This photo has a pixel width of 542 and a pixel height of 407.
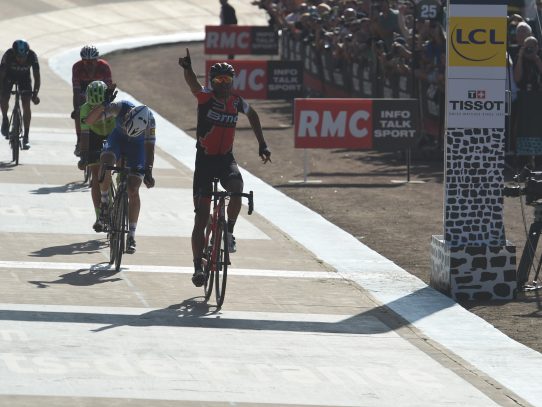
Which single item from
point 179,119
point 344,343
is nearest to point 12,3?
point 179,119

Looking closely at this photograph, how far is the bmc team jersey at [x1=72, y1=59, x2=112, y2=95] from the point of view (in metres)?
19.6

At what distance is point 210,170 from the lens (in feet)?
43.4

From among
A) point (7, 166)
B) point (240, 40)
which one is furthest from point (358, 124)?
point (240, 40)

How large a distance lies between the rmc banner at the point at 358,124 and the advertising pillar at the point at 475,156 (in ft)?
27.2

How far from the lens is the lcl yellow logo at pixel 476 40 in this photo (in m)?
13.7

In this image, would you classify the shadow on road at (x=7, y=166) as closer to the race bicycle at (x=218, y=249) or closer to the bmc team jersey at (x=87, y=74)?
the bmc team jersey at (x=87, y=74)

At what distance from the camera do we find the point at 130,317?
12344 millimetres

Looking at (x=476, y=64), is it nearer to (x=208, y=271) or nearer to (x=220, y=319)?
(x=208, y=271)

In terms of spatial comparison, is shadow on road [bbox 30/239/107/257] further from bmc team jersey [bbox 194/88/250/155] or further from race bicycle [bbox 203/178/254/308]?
bmc team jersey [bbox 194/88/250/155]

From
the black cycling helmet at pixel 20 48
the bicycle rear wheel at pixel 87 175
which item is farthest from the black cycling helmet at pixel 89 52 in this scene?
the black cycling helmet at pixel 20 48

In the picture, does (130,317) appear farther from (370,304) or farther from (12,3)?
(12,3)

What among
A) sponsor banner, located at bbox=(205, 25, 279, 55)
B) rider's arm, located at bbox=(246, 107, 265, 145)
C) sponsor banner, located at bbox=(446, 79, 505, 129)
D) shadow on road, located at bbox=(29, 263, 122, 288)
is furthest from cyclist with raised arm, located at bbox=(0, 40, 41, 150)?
sponsor banner, located at bbox=(205, 25, 279, 55)

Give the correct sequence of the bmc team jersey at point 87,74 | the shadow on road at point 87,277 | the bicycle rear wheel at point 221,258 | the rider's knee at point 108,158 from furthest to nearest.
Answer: the bmc team jersey at point 87,74, the rider's knee at point 108,158, the shadow on road at point 87,277, the bicycle rear wheel at point 221,258

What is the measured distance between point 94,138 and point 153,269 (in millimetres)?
2809
